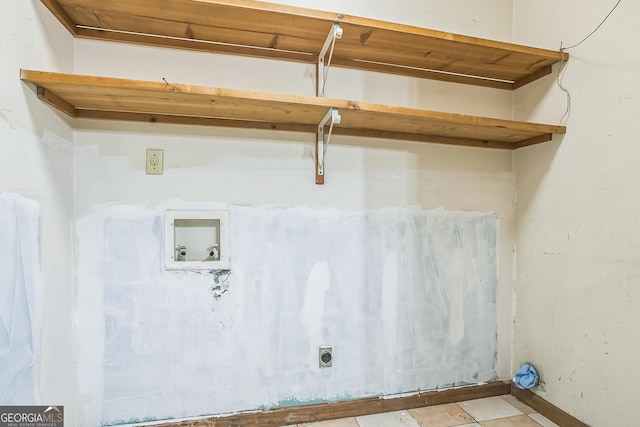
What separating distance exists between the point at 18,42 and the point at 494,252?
89.5 inches

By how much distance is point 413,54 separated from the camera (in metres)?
1.56

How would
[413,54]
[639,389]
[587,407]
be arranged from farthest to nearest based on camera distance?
[413,54], [587,407], [639,389]

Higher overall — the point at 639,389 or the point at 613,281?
the point at 613,281

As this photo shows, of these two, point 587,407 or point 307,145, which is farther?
point 307,145

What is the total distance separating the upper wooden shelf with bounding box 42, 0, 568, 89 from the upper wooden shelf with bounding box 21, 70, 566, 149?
0.32 m

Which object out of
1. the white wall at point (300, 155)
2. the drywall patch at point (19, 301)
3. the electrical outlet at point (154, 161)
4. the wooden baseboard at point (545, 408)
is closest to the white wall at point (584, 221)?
the wooden baseboard at point (545, 408)

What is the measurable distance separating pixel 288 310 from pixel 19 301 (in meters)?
1.00

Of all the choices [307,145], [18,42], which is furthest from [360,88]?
[18,42]

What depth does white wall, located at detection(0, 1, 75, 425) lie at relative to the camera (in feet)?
3.22

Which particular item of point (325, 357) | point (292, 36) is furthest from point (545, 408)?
point (292, 36)

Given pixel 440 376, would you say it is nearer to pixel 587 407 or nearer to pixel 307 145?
pixel 587 407

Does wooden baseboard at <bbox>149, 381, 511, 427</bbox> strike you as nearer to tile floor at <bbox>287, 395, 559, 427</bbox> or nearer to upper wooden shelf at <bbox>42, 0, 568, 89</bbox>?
tile floor at <bbox>287, 395, 559, 427</bbox>

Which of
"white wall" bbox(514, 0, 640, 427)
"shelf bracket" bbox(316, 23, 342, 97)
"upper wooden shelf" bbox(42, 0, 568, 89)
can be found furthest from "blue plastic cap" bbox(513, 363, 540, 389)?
"shelf bracket" bbox(316, 23, 342, 97)

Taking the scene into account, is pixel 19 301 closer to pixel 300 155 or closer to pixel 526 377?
pixel 300 155
